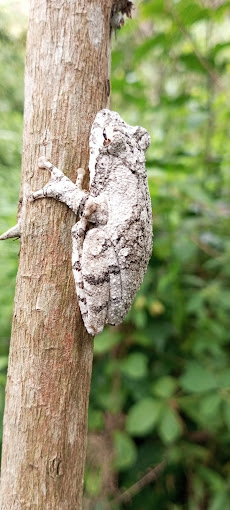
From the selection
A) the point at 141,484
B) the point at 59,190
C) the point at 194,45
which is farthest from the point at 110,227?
the point at 141,484

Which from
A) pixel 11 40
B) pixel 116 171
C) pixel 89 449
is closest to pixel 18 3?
pixel 11 40

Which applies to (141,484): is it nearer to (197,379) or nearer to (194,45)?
(197,379)

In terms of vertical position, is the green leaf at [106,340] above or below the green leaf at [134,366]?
above

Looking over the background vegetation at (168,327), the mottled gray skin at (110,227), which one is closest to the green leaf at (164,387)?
the background vegetation at (168,327)

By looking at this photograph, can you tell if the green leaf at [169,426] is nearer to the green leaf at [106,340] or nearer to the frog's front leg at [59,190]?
the green leaf at [106,340]

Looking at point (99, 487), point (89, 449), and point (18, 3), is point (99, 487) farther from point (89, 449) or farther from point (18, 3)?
point (18, 3)

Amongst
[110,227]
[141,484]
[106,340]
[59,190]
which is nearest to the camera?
[59,190]
